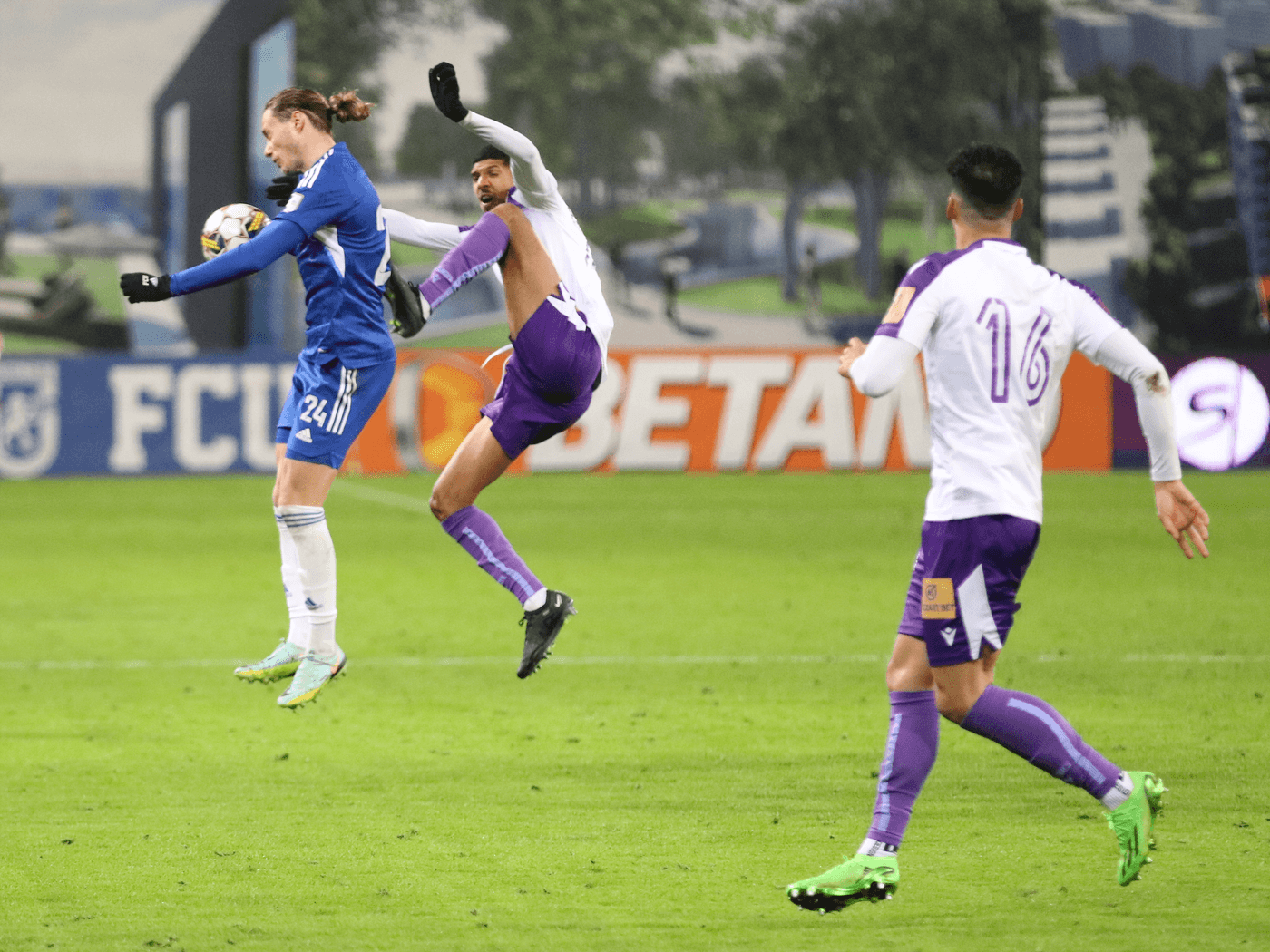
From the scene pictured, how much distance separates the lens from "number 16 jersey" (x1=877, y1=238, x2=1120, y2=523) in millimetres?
4781

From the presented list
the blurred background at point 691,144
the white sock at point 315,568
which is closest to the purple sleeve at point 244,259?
the white sock at point 315,568

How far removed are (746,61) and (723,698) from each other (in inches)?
937

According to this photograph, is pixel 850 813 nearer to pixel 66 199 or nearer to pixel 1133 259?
pixel 1133 259

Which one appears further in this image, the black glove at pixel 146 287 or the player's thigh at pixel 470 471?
the player's thigh at pixel 470 471

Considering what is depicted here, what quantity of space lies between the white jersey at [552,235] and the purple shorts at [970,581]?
211 centimetres

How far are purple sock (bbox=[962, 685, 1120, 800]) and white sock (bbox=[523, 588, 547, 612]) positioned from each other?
6.99ft

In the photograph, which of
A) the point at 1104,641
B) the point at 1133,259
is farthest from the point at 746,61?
the point at 1104,641

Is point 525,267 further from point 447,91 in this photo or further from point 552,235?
point 447,91

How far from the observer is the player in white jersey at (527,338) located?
659 centimetres

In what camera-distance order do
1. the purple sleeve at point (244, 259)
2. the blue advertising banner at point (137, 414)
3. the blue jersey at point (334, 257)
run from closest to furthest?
the purple sleeve at point (244, 259)
the blue jersey at point (334, 257)
the blue advertising banner at point (137, 414)

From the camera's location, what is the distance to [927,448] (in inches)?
870

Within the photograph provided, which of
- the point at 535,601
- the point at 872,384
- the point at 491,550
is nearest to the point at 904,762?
the point at 872,384

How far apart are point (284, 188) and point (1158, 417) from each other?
3.47 metres

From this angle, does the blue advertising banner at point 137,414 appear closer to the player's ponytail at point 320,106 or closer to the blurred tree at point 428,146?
the blurred tree at point 428,146
